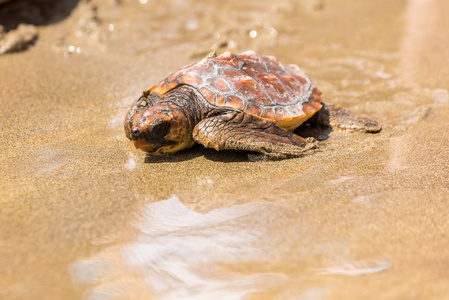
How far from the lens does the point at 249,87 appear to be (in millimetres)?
3348

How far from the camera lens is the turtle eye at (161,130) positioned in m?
2.97

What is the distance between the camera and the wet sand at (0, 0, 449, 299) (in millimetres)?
1959

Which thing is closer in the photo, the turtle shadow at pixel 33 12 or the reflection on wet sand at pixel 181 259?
the reflection on wet sand at pixel 181 259

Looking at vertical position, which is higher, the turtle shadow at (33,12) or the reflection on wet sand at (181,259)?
the turtle shadow at (33,12)

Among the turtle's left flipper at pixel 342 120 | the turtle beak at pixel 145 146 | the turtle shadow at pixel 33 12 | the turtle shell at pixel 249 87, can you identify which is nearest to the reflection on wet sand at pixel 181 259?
the turtle beak at pixel 145 146

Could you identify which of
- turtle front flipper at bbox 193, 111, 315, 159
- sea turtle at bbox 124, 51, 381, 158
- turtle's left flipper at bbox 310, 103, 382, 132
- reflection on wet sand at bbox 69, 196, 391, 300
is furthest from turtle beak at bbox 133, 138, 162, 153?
turtle's left flipper at bbox 310, 103, 382, 132

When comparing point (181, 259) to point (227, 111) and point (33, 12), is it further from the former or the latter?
point (33, 12)

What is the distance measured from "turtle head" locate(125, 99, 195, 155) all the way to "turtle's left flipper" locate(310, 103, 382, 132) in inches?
57.0

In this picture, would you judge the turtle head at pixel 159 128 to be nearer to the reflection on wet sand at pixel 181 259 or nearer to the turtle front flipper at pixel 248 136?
the turtle front flipper at pixel 248 136

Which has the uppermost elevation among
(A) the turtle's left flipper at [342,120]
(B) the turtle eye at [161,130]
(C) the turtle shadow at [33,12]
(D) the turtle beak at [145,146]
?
(C) the turtle shadow at [33,12]

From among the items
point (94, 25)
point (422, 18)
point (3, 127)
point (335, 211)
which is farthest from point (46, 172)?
point (422, 18)

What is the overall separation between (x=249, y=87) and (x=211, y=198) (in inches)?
47.1

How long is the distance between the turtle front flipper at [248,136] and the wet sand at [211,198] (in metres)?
0.13

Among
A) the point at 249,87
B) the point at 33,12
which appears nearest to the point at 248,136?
the point at 249,87
